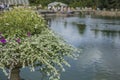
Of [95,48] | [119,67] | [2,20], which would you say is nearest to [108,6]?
[95,48]

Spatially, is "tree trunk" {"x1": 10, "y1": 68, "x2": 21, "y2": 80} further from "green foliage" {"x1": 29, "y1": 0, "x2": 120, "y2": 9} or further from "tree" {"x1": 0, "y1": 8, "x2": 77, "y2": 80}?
"green foliage" {"x1": 29, "y1": 0, "x2": 120, "y2": 9}

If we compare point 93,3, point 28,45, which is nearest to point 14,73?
point 28,45

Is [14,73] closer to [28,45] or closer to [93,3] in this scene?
[28,45]

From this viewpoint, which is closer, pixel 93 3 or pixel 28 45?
pixel 28 45

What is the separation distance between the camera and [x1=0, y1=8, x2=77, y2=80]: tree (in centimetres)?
612

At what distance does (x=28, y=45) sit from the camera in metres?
6.14

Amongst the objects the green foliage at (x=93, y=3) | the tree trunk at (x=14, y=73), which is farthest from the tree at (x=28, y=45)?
the green foliage at (x=93, y=3)

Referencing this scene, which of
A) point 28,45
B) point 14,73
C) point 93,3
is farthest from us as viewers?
point 93,3

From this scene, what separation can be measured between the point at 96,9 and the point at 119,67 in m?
84.6

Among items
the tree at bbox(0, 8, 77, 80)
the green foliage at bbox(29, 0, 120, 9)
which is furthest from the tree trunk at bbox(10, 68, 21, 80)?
the green foliage at bbox(29, 0, 120, 9)

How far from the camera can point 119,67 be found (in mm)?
13727

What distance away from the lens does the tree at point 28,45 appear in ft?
20.1

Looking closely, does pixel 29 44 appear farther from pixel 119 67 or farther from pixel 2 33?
pixel 119 67

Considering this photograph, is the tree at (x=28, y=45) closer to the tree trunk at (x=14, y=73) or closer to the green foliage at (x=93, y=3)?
the tree trunk at (x=14, y=73)
